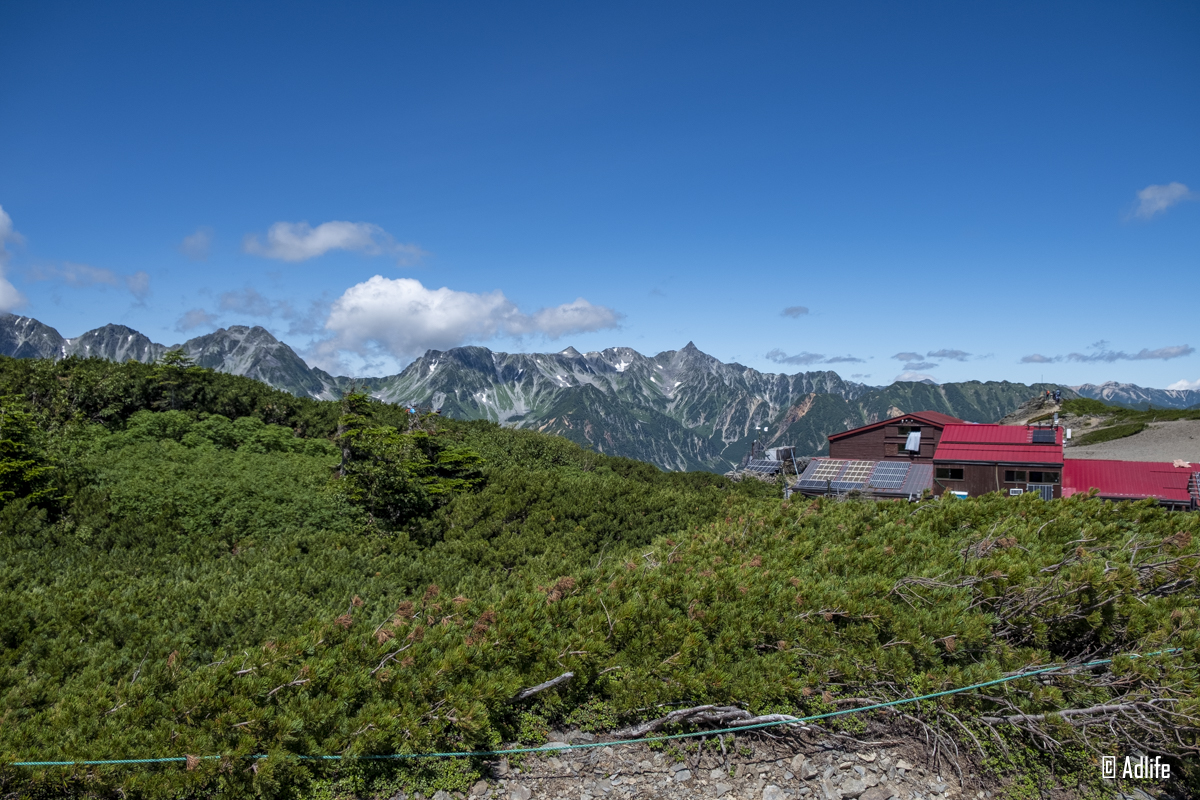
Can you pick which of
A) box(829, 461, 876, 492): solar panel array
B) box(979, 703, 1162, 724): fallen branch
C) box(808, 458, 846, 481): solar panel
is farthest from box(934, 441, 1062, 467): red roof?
box(979, 703, 1162, 724): fallen branch

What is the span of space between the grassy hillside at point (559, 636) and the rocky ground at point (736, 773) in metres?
0.30

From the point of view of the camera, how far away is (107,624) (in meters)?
7.30

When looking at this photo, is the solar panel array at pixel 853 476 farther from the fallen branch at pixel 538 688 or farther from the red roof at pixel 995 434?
the fallen branch at pixel 538 688

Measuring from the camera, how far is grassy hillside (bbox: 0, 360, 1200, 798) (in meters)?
5.00

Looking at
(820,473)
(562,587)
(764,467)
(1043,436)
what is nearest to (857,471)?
(820,473)

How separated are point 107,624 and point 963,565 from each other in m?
10.8

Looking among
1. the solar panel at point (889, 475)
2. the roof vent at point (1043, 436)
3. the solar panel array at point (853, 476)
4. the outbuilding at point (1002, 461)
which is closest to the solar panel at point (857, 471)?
the solar panel array at point (853, 476)

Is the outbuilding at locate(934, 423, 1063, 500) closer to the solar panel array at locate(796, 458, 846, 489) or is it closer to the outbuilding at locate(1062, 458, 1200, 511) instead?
the outbuilding at locate(1062, 458, 1200, 511)

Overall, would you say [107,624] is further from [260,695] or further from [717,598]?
[717,598]

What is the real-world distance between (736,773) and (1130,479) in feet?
132

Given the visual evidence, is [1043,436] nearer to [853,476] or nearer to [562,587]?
[853,476]

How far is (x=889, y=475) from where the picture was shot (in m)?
42.4

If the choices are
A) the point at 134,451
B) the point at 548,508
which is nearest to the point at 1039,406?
the point at 548,508

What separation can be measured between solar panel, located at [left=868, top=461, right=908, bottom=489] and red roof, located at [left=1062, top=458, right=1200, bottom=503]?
9175 mm
